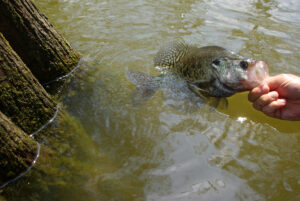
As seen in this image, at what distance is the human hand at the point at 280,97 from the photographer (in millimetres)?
2619

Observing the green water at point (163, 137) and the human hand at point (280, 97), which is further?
the human hand at point (280, 97)

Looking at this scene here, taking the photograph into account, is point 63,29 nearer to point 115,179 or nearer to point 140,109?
point 140,109

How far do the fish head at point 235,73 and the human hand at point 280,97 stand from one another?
117mm

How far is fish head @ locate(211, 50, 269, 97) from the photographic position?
258 centimetres

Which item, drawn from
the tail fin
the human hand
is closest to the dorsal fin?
the tail fin

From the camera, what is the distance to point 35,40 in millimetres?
3043

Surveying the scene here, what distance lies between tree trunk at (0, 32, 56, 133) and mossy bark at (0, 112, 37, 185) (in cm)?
28

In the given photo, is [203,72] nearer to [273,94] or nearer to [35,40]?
[273,94]

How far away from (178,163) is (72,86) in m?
2.07

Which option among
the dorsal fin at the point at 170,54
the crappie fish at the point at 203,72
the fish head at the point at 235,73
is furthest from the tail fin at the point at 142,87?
the fish head at the point at 235,73

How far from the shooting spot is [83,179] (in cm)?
221

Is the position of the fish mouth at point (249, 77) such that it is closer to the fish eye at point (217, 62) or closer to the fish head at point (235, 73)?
the fish head at point (235, 73)

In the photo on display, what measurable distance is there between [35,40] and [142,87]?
1.62 m

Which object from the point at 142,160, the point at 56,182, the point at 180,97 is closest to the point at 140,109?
the point at 180,97
